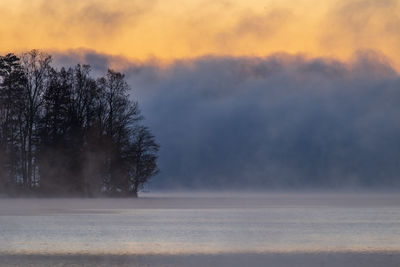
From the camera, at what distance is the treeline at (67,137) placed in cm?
6919

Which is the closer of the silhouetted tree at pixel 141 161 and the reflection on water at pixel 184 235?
the reflection on water at pixel 184 235

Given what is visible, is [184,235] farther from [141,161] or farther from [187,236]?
[141,161]

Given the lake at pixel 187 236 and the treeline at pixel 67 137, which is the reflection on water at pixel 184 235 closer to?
the lake at pixel 187 236

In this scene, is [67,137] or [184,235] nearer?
[184,235]

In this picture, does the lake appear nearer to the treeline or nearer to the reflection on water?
the reflection on water

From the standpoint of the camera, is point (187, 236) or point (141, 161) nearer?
point (187, 236)

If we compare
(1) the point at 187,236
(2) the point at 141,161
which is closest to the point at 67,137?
(2) the point at 141,161

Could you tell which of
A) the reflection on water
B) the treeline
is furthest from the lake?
the treeline

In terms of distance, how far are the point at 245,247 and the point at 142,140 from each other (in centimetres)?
4603

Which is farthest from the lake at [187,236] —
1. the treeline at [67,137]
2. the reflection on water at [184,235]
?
the treeline at [67,137]

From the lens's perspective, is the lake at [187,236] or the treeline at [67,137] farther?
the treeline at [67,137]

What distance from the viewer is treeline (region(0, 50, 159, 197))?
2724 inches

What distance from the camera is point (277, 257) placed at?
24734 mm

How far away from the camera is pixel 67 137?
72.2 meters
